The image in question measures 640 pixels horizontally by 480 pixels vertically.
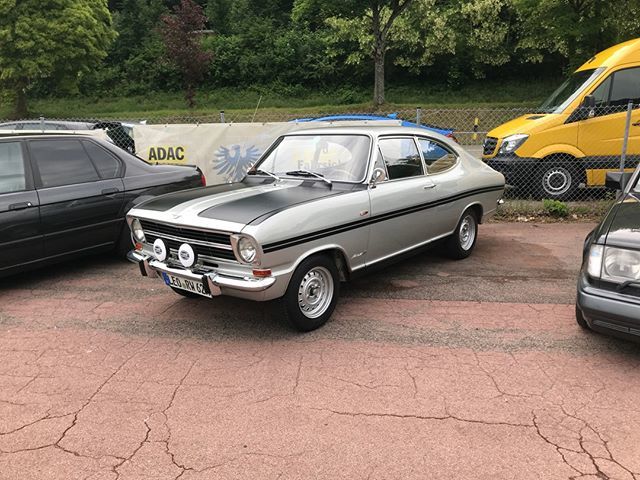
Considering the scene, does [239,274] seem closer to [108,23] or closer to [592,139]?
[592,139]

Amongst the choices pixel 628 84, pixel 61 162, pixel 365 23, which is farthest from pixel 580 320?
pixel 365 23

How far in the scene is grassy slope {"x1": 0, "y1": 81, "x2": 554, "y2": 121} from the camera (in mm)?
31312

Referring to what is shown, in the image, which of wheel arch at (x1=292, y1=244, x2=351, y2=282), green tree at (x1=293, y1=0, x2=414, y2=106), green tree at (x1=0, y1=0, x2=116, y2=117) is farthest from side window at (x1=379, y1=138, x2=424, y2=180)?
green tree at (x1=0, y1=0, x2=116, y2=117)

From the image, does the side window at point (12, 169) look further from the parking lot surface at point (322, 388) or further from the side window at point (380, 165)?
the side window at point (380, 165)

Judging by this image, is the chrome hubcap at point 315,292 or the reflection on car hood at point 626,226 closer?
the reflection on car hood at point 626,226

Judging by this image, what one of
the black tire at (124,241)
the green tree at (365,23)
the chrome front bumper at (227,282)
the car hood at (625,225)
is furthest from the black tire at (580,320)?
the green tree at (365,23)

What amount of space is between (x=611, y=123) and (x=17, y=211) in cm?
904

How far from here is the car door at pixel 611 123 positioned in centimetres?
895

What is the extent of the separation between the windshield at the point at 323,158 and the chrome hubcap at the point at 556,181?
563cm

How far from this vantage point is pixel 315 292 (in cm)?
445

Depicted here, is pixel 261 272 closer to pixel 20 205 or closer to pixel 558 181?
pixel 20 205

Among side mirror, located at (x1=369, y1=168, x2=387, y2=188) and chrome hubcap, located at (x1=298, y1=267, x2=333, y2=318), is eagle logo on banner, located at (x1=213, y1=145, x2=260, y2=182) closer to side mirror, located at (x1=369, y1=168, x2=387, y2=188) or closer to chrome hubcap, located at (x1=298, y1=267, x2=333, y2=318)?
side mirror, located at (x1=369, y1=168, x2=387, y2=188)

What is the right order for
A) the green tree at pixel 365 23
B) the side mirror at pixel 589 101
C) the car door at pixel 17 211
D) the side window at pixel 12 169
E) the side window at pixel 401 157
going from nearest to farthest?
the side window at pixel 401 157 → the car door at pixel 17 211 → the side window at pixel 12 169 → the side mirror at pixel 589 101 → the green tree at pixel 365 23

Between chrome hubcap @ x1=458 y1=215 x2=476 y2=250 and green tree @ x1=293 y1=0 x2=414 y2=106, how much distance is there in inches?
767
